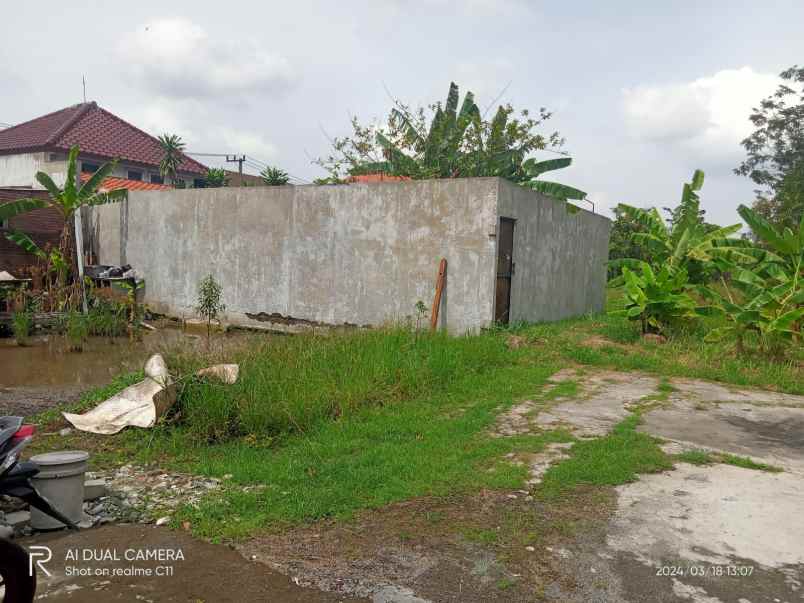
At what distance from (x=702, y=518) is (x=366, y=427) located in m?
2.81

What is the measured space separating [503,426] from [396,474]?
159 centimetres

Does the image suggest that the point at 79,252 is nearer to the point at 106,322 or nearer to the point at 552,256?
the point at 106,322

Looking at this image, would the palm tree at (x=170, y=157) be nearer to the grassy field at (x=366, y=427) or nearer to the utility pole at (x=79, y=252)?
the utility pole at (x=79, y=252)

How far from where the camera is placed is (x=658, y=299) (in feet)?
32.9

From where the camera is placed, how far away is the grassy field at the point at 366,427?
4.27 m

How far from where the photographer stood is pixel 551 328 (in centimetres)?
1098

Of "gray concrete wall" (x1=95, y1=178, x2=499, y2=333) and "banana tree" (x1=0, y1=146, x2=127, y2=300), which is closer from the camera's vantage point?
"gray concrete wall" (x1=95, y1=178, x2=499, y2=333)

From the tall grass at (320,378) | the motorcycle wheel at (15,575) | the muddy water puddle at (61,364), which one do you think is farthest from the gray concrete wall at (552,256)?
the motorcycle wheel at (15,575)
